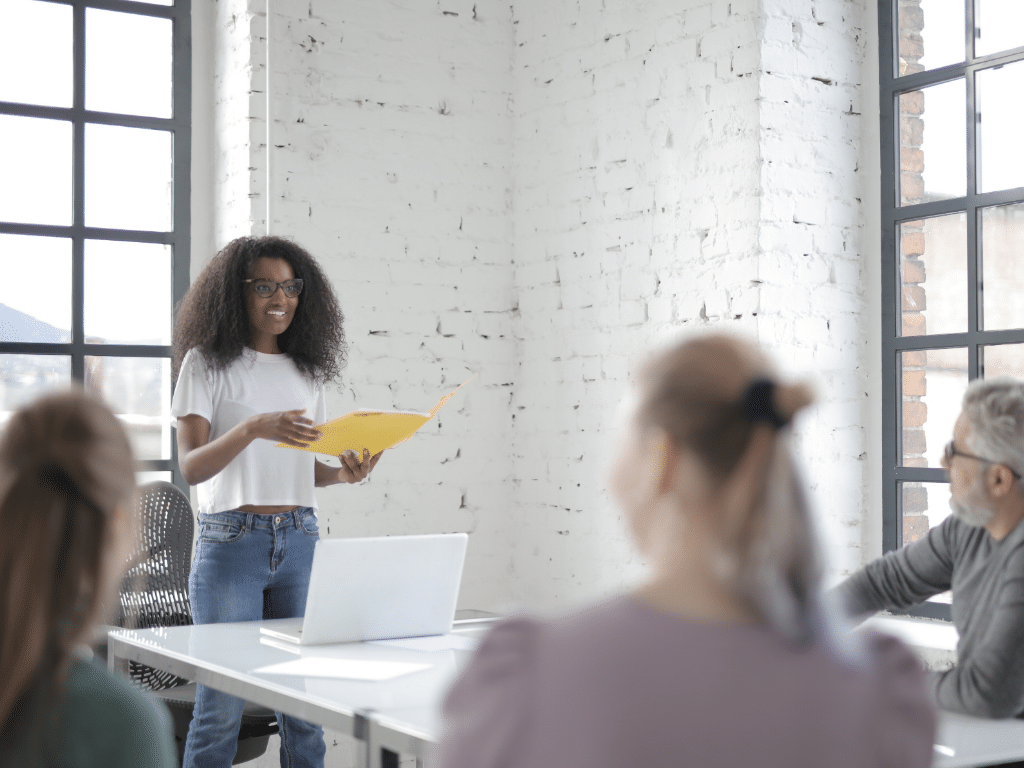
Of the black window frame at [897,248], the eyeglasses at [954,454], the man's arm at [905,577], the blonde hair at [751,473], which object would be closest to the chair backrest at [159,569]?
the man's arm at [905,577]

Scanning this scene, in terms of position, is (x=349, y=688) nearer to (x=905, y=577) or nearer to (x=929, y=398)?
(x=905, y=577)

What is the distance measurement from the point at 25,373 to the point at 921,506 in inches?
106

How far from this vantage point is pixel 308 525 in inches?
103

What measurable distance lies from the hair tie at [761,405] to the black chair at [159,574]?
231 cm

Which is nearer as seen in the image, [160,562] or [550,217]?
[160,562]

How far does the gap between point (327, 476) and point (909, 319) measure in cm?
170

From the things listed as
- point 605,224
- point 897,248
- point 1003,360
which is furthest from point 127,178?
point 1003,360

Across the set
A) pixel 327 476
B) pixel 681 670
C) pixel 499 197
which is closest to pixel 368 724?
pixel 681 670

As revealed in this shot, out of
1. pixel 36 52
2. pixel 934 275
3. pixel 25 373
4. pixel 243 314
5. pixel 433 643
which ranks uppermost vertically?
pixel 36 52

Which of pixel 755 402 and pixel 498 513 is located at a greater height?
pixel 755 402

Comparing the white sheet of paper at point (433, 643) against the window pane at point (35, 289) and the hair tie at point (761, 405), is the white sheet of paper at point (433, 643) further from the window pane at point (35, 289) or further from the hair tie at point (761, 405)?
the window pane at point (35, 289)

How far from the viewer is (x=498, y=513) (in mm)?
4027

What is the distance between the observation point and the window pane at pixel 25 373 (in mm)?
3572

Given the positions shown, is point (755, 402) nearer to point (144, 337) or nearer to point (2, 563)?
point (2, 563)
